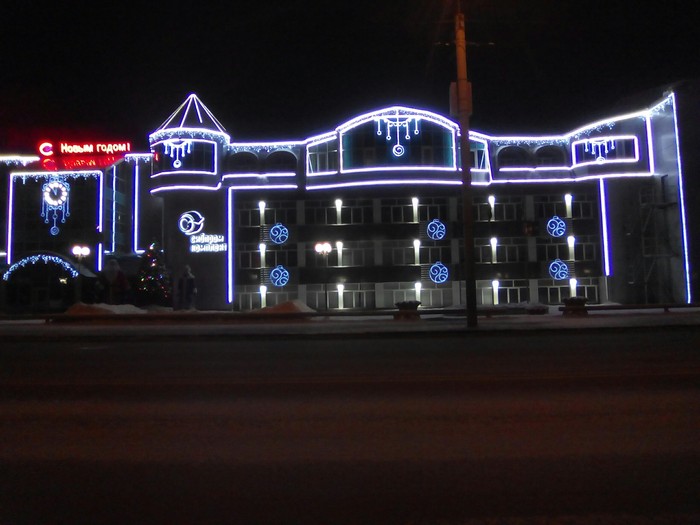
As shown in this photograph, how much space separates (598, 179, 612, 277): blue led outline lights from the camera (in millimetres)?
45250

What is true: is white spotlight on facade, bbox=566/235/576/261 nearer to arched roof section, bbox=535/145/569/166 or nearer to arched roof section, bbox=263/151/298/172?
arched roof section, bbox=535/145/569/166

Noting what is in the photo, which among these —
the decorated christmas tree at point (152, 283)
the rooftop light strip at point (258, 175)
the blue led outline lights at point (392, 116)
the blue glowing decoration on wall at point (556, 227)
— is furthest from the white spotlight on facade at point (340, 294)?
the blue glowing decoration on wall at point (556, 227)

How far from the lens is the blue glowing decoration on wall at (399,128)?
4403cm

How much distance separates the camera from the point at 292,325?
968 inches

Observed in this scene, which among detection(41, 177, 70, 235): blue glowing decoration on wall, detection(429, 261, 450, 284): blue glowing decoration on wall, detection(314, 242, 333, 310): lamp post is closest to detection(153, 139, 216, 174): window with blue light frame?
detection(314, 242, 333, 310): lamp post

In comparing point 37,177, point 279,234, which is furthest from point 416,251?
point 37,177

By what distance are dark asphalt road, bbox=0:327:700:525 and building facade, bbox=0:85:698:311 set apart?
1294 inches

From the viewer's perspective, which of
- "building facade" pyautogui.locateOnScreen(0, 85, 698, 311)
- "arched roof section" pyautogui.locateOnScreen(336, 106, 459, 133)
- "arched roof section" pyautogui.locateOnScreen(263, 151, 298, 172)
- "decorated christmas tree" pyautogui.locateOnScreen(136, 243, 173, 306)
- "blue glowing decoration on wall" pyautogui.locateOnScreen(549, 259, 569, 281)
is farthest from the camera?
"arched roof section" pyautogui.locateOnScreen(263, 151, 298, 172)

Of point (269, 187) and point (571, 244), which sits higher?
point (269, 187)

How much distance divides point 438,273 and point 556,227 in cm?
961

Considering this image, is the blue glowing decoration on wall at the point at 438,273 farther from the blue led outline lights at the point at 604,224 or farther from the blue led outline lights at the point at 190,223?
the blue led outline lights at the point at 190,223

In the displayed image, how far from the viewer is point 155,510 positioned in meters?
4.68

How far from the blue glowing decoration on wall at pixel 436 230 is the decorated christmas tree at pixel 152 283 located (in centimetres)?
1846

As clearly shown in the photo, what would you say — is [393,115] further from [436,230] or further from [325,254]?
[325,254]
